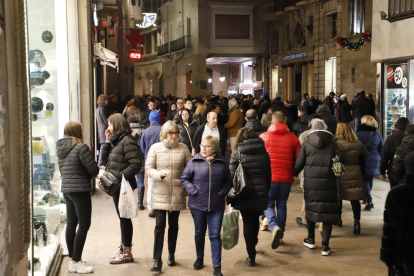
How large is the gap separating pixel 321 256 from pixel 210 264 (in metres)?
1.49

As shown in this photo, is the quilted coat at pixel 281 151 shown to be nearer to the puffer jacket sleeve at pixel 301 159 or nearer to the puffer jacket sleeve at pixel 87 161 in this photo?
the puffer jacket sleeve at pixel 301 159

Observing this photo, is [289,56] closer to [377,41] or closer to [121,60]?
[121,60]

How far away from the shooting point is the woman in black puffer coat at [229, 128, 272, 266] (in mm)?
6961

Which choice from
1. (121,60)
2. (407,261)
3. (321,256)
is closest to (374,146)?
(321,256)

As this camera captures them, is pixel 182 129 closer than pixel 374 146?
No

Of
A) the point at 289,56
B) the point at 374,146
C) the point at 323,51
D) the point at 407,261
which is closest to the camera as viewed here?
the point at 407,261

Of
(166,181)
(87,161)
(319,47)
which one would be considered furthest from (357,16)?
(87,161)

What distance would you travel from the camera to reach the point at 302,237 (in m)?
8.53

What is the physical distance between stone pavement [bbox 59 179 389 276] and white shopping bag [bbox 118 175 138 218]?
2.38ft

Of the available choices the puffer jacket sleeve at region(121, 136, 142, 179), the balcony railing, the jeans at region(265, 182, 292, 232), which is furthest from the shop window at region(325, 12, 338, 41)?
the puffer jacket sleeve at region(121, 136, 142, 179)

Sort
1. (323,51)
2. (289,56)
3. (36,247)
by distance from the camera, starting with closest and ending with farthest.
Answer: (36,247), (323,51), (289,56)

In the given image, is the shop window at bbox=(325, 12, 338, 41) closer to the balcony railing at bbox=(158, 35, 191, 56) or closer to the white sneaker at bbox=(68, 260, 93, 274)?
the balcony railing at bbox=(158, 35, 191, 56)

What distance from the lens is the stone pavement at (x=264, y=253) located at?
276 inches

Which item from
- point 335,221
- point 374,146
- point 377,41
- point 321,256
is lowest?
point 321,256
